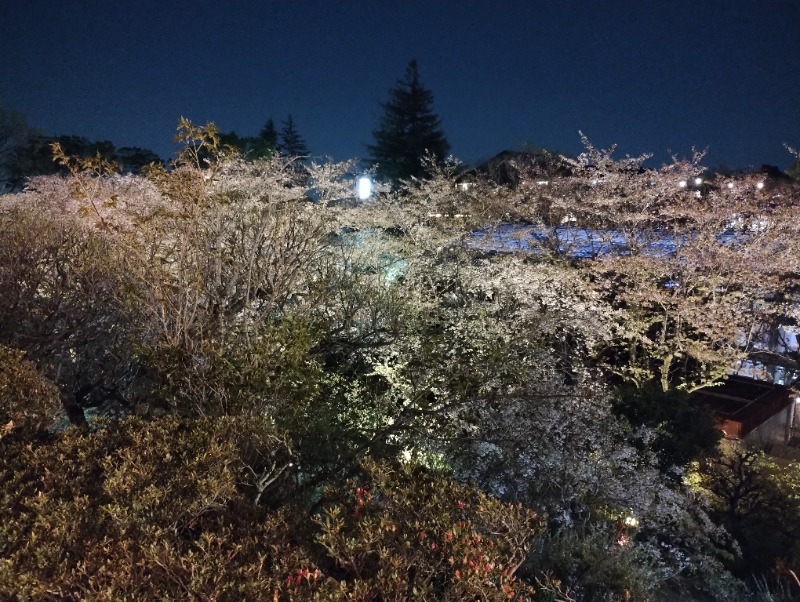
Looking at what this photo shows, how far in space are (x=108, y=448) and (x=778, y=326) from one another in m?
15.5

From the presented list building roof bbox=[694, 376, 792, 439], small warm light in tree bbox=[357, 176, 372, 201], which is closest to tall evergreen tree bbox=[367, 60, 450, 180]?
small warm light in tree bbox=[357, 176, 372, 201]

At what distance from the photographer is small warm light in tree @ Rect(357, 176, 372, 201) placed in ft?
59.0

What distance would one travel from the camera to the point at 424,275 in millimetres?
12273

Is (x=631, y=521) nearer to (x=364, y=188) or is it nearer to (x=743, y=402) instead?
(x=743, y=402)

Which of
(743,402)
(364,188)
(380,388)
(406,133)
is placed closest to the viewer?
(380,388)

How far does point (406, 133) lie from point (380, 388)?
1991 cm

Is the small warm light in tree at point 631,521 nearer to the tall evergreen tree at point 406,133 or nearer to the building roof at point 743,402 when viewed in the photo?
the building roof at point 743,402

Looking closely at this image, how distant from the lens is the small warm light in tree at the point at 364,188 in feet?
59.0

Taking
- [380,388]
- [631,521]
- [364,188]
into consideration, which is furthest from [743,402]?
[364,188]

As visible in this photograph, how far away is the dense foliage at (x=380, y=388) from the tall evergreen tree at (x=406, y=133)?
10086mm

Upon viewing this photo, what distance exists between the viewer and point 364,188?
1850 cm

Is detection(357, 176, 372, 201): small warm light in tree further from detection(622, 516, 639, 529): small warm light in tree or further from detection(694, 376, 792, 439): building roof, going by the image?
detection(622, 516, 639, 529): small warm light in tree

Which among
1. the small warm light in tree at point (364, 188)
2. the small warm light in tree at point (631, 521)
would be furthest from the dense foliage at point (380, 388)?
the small warm light in tree at point (364, 188)

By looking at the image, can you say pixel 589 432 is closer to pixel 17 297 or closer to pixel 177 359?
pixel 177 359
